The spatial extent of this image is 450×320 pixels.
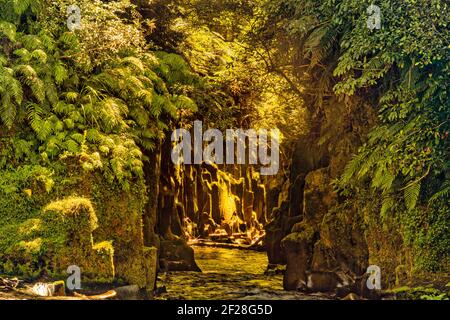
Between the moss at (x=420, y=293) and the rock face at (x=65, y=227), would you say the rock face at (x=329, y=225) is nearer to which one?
the moss at (x=420, y=293)

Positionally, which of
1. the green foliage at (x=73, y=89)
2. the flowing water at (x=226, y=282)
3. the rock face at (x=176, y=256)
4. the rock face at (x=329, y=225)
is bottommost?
the flowing water at (x=226, y=282)

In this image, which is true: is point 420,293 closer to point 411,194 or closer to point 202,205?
point 411,194

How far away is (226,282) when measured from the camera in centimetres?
1806

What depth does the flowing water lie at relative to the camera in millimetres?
15617

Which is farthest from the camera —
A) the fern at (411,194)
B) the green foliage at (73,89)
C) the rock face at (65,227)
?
the green foliage at (73,89)

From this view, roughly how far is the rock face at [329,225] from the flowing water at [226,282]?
577 millimetres

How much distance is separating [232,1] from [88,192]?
21.2 ft

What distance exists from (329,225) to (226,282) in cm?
466

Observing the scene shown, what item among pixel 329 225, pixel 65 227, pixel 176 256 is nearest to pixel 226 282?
pixel 176 256

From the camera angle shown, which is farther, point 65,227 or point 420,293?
point 65,227

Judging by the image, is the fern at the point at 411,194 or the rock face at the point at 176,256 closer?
the fern at the point at 411,194

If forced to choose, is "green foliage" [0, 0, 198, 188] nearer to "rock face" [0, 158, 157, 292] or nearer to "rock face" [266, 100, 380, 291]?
"rock face" [0, 158, 157, 292]

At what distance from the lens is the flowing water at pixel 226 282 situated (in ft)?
51.2

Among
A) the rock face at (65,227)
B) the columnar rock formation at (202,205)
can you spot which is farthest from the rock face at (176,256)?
the rock face at (65,227)
